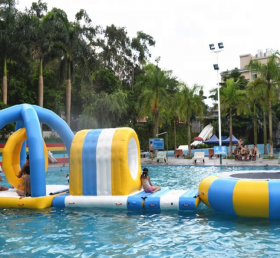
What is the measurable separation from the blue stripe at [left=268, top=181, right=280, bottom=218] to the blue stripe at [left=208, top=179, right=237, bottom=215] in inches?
35.4

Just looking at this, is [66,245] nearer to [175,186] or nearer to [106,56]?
[175,186]

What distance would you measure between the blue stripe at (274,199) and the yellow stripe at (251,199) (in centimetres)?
7

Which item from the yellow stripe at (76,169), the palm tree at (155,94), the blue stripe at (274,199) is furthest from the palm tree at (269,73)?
the yellow stripe at (76,169)

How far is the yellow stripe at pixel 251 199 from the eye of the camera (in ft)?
27.6

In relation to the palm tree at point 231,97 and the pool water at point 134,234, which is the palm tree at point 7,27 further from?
the pool water at point 134,234

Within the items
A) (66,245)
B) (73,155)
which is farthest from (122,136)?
(66,245)

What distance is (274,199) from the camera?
8.34 meters

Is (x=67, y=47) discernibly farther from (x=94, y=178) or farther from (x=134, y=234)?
(x=134, y=234)

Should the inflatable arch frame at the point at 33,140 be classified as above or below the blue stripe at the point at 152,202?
above

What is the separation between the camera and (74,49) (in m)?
32.9

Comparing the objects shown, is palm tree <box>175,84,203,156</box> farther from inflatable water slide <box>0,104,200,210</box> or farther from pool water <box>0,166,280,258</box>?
pool water <box>0,166,280,258</box>

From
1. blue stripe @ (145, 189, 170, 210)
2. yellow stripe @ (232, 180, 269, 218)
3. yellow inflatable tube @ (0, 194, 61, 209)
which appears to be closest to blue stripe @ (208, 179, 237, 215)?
yellow stripe @ (232, 180, 269, 218)

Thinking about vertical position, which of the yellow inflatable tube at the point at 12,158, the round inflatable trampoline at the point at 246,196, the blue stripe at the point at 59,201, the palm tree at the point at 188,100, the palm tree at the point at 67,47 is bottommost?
the blue stripe at the point at 59,201

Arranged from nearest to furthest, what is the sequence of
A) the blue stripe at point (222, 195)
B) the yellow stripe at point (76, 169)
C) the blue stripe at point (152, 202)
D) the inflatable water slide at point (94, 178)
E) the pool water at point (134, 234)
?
the pool water at point (134, 234), the blue stripe at point (222, 195), the blue stripe at point (152, 202), the inflatable water slide at point (94, 178), the yellow stripe at point (76, 169)
